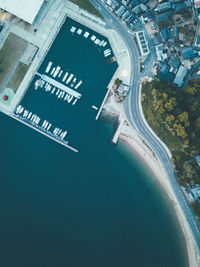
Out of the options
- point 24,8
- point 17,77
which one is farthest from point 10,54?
point 24,8

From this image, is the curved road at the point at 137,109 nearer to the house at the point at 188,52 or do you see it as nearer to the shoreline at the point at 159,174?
Result: the shoreline at the point at 159,174

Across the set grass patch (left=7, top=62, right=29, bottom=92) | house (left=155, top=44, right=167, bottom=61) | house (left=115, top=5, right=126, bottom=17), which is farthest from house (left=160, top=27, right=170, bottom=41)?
grass patch (left=7, top=62, right=29, bottom=92)

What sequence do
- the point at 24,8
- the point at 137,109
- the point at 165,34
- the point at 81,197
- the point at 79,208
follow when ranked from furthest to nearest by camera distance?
1. the point at 81,197
2. the point at 79,208
3. the point at 137,109
4. the point at 24,8
5. the point at 165,34

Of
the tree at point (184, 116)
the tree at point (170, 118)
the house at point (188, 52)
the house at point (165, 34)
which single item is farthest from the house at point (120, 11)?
the tree at point (184, 116)

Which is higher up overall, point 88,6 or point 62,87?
point 88,6

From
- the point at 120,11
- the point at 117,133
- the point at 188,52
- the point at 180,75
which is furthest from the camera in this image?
the point at 117,133

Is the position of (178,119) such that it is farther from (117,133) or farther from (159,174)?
(117,133)

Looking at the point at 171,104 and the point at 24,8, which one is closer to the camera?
the point at 171,104

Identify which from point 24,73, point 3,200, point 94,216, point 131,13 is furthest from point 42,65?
point 94,216
